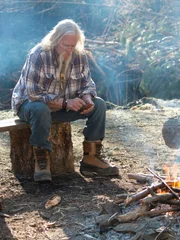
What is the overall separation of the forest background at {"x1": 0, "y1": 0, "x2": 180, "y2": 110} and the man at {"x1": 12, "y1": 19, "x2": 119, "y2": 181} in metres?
4.20

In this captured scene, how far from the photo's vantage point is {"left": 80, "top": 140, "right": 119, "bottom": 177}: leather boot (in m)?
4.65

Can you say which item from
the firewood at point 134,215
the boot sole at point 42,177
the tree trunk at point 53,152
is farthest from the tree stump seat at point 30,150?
the firewood at point 134,215

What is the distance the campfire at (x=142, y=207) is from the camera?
3193mm

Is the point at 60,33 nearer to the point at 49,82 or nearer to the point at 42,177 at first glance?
the point at 49,82

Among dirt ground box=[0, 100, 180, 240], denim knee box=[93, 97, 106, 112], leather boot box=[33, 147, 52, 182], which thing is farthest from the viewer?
denim knee box=[93, 97, 106, 112]

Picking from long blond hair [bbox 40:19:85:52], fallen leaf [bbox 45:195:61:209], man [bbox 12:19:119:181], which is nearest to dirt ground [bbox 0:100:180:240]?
fallen leaf [bbox 45:195:61:209]

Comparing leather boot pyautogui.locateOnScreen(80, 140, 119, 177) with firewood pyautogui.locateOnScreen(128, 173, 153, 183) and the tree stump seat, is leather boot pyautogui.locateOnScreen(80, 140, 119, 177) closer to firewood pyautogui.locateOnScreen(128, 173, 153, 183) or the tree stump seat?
the tree stump seat

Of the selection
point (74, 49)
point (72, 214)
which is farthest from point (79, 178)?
point (74, 49)

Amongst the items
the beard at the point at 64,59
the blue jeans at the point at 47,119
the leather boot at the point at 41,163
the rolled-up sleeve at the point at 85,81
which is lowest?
the leather boot at the point at 41,163

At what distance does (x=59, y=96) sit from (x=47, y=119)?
364 millimetres

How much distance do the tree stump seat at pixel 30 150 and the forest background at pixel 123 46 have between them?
13.8ft

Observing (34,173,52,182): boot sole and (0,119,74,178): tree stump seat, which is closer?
(34,173,52,182): boot sole

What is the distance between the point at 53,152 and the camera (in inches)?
186

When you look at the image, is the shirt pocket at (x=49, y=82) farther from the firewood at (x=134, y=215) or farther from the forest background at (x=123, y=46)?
the forest background at (x=123, y=46)
